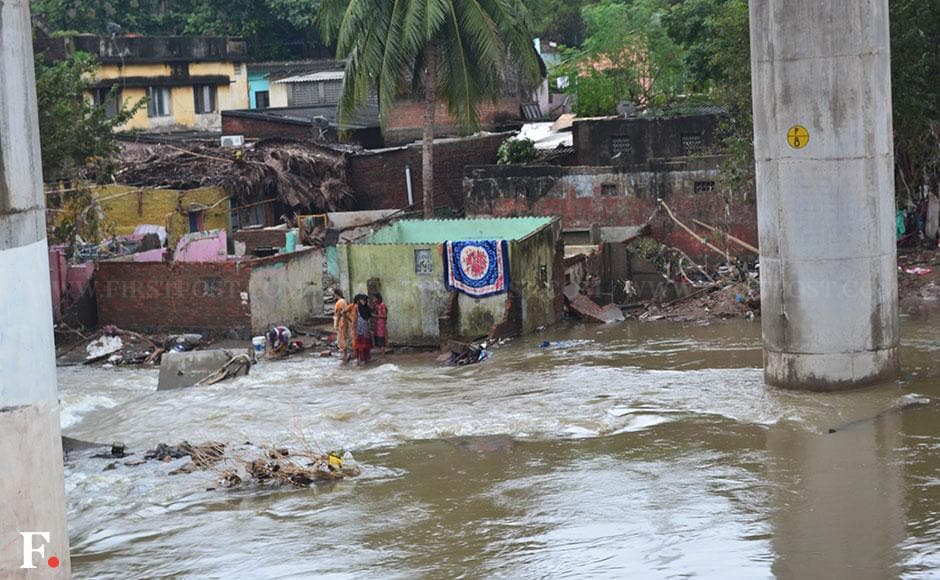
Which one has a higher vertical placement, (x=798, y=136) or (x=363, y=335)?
(x=798, y=136)

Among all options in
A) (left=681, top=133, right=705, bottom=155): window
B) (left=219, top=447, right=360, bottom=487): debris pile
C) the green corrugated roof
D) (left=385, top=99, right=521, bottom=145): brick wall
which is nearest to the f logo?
(left=219, top=447, right=360, bottom=487): debris pile

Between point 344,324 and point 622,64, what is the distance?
25393 millimetres

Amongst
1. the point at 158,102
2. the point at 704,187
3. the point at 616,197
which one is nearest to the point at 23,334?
the point at 704,187

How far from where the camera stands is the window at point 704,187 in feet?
91.5

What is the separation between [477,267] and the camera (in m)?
21.4

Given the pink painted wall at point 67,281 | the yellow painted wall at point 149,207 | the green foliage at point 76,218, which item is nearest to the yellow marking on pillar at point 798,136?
the pink painted wall at point 67,281

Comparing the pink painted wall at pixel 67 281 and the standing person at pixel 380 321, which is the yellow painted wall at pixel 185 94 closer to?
the pink painted wall at pixel 67 281

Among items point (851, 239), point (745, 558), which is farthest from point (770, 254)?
point (745, 558)

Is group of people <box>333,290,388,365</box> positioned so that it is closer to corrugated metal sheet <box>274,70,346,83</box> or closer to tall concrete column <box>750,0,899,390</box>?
tall concrete column <box>750,0,899,390</box>

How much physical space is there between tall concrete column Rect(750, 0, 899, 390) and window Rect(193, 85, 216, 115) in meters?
33.5

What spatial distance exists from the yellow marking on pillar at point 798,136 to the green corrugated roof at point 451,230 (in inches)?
373

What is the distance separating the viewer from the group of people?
20.8 metres

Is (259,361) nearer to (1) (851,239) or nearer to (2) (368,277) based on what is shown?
(2) (368,277)

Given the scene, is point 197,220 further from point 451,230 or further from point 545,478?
point 545,478
